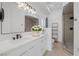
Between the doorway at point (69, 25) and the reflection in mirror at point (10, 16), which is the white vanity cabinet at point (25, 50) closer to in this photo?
the reflection in mirror at point (10, 16)

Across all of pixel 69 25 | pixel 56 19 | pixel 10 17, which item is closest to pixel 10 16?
pixel 10 17

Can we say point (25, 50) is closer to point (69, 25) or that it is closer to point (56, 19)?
point (69, 25)

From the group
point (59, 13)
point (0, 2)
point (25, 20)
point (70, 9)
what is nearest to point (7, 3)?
point (0, 2)

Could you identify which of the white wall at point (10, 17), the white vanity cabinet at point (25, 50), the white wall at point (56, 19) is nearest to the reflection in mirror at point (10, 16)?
the white wall at point (10, 17)

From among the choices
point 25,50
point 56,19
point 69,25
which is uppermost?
point 56,19

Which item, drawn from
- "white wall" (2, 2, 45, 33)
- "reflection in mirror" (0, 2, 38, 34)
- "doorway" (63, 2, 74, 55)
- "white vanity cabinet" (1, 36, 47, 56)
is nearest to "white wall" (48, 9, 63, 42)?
"doorway" (63, 2, 74, 55)

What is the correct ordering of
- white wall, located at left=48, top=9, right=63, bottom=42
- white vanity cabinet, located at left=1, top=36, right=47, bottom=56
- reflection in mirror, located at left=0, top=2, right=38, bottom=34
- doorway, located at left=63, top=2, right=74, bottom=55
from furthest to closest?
white wall, located at left=48, top=9, right=63, bottom=42, doorway, located at left=63, top=2, right=74, bottom=55, reflection in mirror, located at left=0, top=2, right=38, bottom=34, white vanity cabinet, located at left=1, top=36, right=47, bottom=56

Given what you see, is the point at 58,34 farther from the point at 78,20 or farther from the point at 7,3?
the point at 7,3

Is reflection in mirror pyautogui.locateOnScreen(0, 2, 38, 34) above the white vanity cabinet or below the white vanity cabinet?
above

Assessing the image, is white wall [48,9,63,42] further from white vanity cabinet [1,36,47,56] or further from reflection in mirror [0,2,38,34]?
white vanity cabinet [1,36,47,56]

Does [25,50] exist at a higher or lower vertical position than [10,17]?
lower

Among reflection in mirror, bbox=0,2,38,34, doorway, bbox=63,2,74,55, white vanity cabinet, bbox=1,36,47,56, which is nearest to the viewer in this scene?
white vanity cabinet, bbox=1,36,47,56

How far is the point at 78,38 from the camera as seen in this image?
10.3ft

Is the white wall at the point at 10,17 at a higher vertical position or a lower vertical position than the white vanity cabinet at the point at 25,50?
higher
